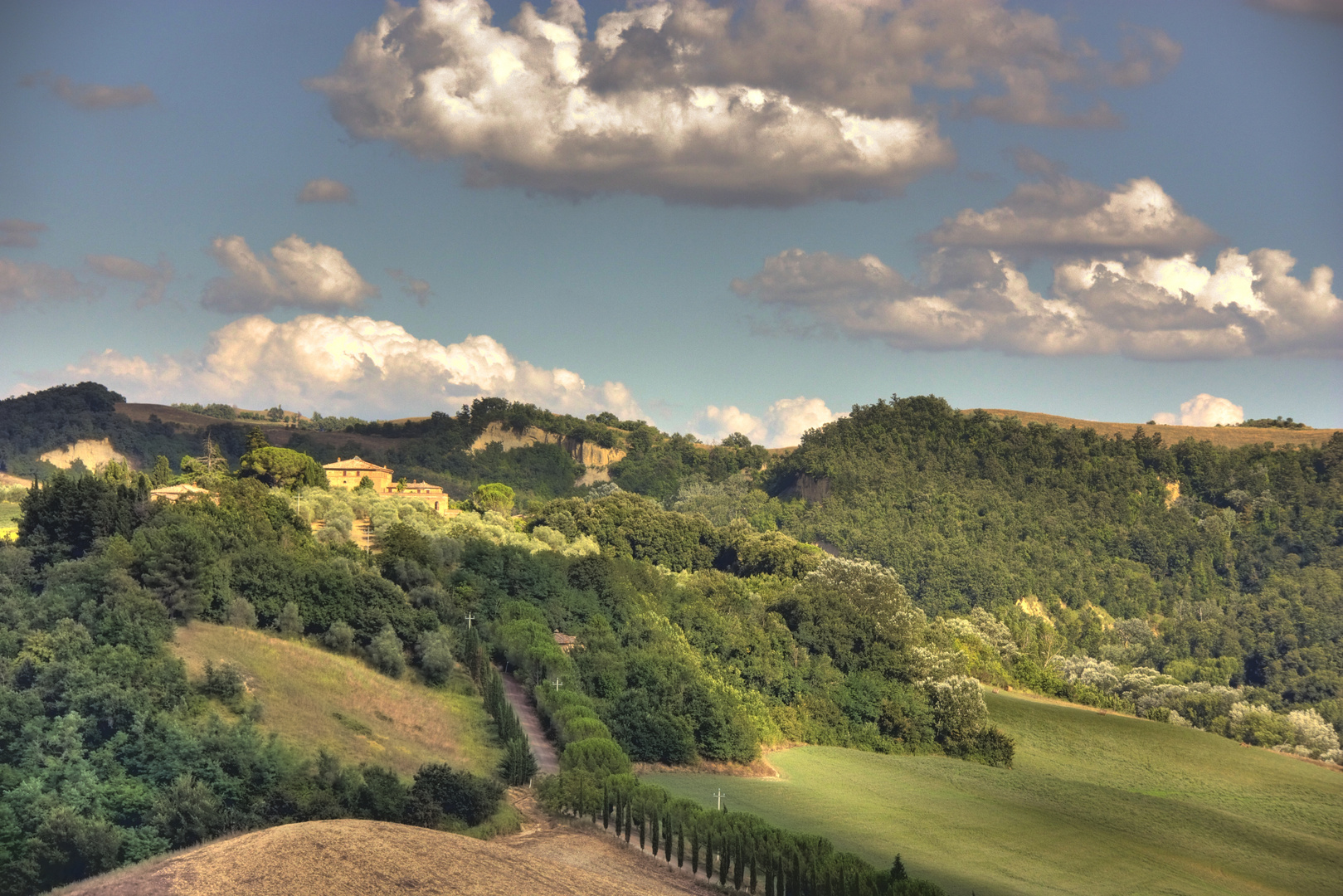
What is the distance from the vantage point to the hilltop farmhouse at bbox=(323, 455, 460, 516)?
108 m

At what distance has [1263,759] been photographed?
269 ft

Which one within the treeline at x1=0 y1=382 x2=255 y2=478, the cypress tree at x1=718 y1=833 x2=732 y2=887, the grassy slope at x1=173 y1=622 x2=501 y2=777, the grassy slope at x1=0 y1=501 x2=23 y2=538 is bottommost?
the cypress tree at x1=718 y1=833 x2=732 y2=887

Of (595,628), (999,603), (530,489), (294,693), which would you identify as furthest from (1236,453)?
(294,693)

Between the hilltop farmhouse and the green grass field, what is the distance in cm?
4856

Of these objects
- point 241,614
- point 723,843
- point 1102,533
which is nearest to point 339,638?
point 241,614

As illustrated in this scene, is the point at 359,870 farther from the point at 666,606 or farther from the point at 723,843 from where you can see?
the point at 666,606

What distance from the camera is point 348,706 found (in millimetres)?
51281

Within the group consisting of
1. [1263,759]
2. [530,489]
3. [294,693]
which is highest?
[530,489]

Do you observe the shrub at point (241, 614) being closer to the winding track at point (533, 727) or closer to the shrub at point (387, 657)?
the shrub at point (387, 657)

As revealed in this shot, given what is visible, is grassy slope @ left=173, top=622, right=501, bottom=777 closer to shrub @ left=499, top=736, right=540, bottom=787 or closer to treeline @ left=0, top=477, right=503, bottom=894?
shrub @ left=499, top=736, right=540, bottom=787

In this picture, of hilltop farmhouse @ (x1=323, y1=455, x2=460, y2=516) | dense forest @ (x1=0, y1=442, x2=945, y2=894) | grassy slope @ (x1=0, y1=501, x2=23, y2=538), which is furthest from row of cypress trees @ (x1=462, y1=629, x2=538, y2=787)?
hilltop farmhouse @ (x1=323, y1=455, x2=460, y2=516)

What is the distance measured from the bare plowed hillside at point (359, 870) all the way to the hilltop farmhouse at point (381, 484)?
70749 mm

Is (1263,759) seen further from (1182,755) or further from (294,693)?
(294,693)

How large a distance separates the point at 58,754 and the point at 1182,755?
68.3 meters
